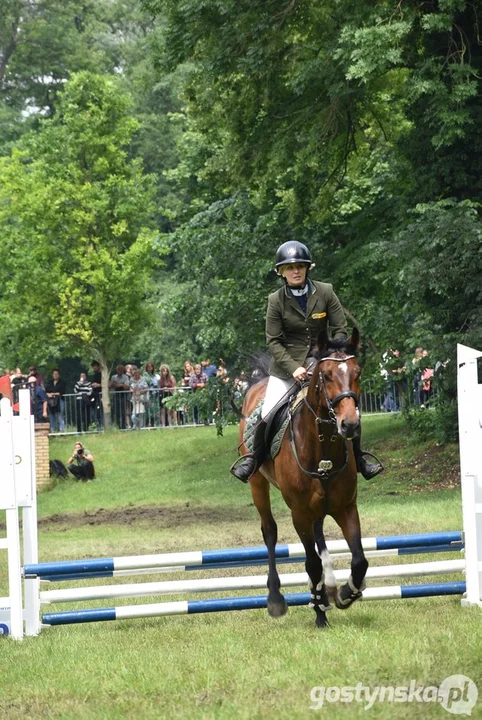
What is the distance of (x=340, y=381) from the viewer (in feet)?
30.5

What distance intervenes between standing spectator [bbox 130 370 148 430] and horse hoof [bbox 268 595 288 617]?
28.6 metres

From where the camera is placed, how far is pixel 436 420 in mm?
26469

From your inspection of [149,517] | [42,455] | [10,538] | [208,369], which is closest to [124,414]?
[208,369]

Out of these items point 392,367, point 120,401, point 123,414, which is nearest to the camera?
point 392,367

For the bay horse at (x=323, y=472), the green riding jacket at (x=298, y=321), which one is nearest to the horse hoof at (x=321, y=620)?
the bay horse at (x=323, y=472)

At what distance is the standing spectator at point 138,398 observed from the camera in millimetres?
39000

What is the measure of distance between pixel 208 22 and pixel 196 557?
1714 centimetres

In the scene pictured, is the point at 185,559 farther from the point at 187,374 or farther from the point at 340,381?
the point at 187,374

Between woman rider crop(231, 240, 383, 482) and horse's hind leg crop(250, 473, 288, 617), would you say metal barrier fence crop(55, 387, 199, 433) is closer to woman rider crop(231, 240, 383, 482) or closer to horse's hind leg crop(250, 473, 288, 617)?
horse's hind leg crop(250, 473, 288, 617)

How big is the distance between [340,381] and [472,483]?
1946 mm

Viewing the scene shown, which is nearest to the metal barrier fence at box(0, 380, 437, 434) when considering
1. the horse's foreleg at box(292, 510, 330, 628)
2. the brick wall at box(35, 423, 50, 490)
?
the brick wall at box(35, 423, 50, 490)

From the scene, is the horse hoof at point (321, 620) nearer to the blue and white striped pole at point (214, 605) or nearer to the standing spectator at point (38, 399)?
A: the blue and white striped pole at point (214, 605)

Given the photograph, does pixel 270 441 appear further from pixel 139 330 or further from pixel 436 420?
pixel 139 330

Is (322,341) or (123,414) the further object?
(123,414)
